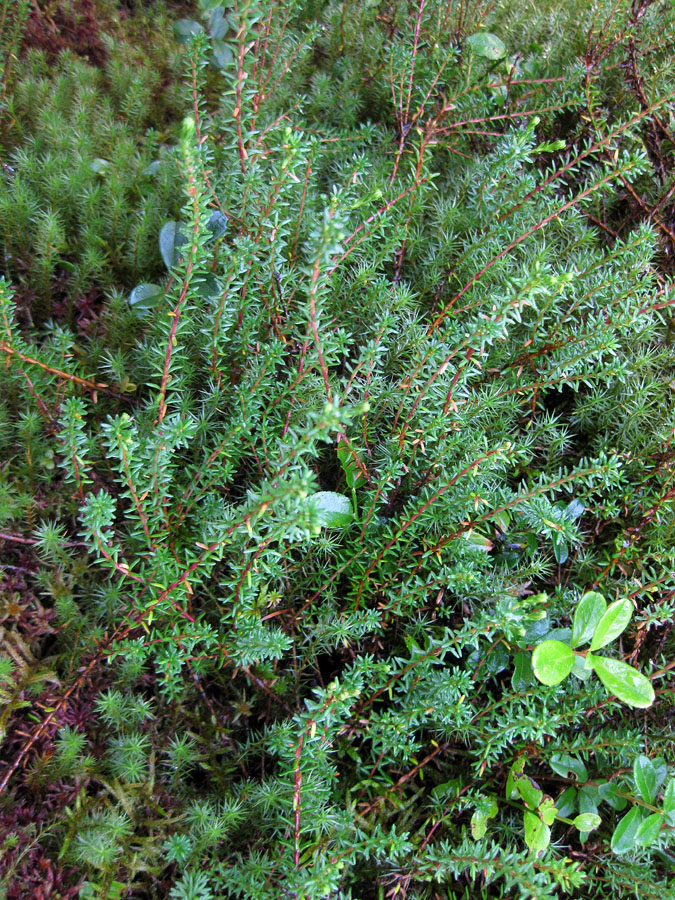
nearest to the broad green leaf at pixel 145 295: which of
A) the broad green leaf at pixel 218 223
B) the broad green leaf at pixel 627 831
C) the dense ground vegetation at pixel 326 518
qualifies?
the dense ground vegetation at pixel 326 518

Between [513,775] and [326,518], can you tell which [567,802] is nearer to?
[513,775]

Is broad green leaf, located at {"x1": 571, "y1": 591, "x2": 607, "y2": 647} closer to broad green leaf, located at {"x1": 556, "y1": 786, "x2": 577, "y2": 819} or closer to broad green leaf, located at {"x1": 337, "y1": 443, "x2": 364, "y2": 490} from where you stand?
broad green leaf, located at {"x1": 556, "y1": 786, "x2": 577, "y2": 819}

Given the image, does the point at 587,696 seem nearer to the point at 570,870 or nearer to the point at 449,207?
the point at 570,870

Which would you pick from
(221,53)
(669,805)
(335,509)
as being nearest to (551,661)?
(669,805)

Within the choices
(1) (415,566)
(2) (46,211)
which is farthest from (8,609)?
(2) (46,211)

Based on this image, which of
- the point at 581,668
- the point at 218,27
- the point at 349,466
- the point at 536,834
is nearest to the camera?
the point at 536,834
